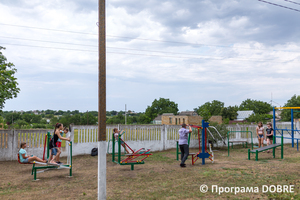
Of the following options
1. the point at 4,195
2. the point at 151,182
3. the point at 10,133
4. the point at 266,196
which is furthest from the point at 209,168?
the point at 10,133

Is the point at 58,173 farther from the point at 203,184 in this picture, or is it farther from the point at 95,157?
the point at 203,184

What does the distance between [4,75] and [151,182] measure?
865 cm

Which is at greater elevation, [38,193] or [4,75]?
[4,75]

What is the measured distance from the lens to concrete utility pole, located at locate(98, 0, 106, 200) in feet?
18.9

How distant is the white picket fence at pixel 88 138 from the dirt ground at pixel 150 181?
4.79ft

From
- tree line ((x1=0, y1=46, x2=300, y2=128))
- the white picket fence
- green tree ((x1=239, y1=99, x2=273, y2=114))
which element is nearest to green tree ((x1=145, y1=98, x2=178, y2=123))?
tree line ((x1=0, y1=46, x2=300, y2=128))

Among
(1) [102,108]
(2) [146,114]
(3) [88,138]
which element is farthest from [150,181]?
(2) [146,114]

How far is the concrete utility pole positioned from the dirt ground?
1.94 ft

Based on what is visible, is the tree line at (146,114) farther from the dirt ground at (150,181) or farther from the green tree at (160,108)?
the dirt ground at (150,181)

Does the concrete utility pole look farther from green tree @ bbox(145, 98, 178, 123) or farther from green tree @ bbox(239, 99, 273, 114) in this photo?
green tree @ bbox(239, 99, 273, 114)

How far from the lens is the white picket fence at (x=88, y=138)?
1159cm

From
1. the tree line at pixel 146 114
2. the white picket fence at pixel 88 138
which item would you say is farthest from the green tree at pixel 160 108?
the white picket fence at pixel 88 138

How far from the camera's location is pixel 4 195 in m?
6.26

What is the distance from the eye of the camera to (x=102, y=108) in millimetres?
5934
